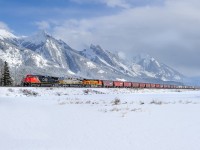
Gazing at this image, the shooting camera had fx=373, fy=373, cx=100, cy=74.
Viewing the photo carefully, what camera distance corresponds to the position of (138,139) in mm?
15594

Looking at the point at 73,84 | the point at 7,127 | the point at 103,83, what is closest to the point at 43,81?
the point at 73,84

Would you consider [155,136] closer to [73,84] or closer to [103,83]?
[73,84]

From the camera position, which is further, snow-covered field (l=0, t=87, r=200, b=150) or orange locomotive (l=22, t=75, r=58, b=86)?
orange locomotive (l=22, t=75, r=58, b=86)

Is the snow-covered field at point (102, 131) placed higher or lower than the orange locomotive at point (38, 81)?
→ lower

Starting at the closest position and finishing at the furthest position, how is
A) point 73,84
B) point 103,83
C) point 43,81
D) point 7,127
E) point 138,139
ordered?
1. point 138,139
2. point 7,127
3. point 43,81
4. point 73,84
5. point 103,83

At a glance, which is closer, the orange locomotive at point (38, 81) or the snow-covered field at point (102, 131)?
the snow-covered field at point (102, 131)

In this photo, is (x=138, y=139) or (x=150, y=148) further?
(x=138, y=139)

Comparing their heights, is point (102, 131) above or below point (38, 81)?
below

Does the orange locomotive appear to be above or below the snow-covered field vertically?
above

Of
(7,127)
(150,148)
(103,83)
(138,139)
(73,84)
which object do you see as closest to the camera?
(150,148)

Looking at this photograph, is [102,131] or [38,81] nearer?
[102,131]

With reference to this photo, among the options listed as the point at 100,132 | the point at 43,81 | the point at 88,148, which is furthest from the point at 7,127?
the point at 43,81

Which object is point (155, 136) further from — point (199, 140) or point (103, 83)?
point (103, 83)

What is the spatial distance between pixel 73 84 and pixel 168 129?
3863 inches
